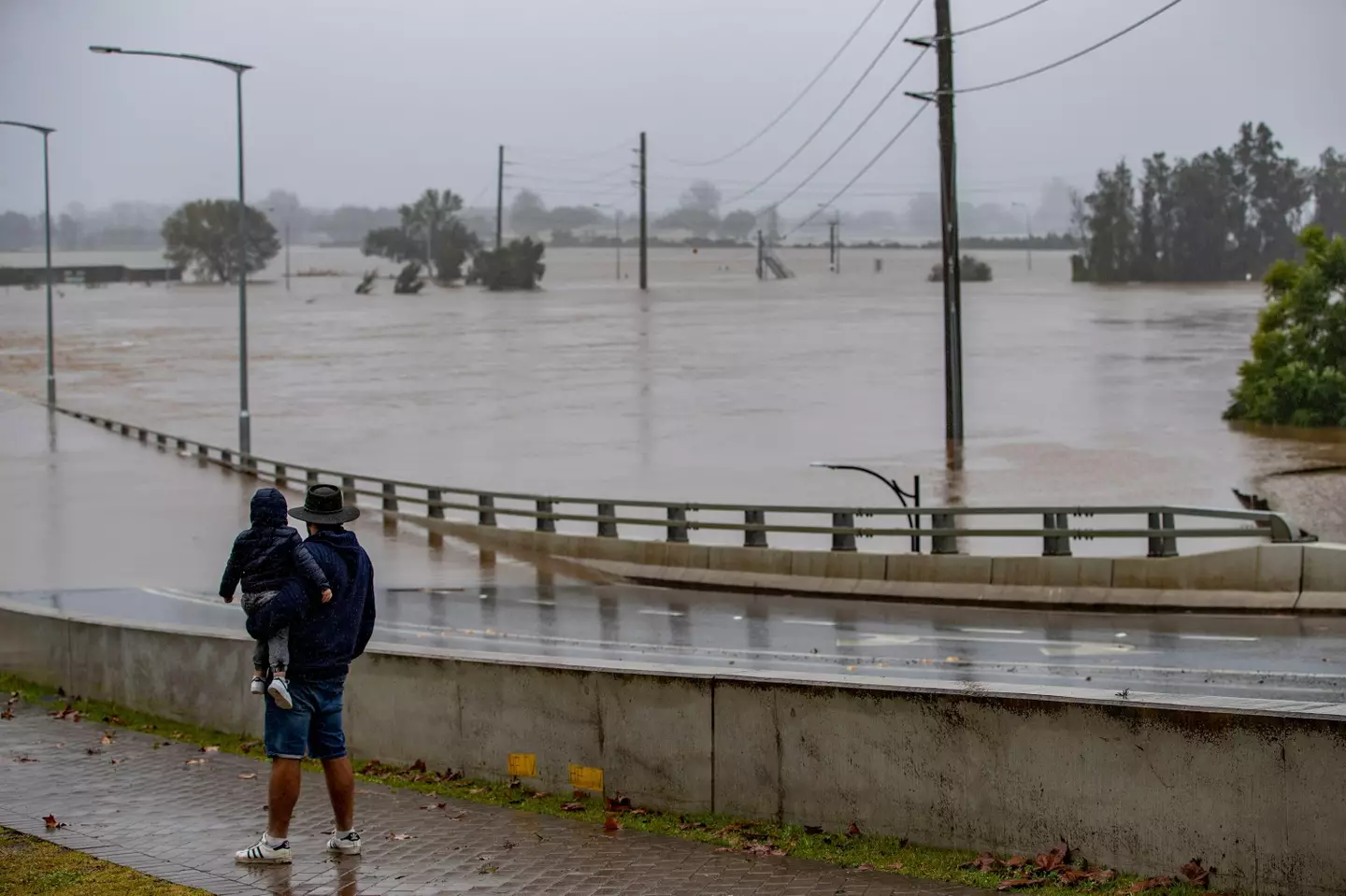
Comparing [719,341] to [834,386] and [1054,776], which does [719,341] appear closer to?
[834,386]

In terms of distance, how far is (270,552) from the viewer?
8445 mm

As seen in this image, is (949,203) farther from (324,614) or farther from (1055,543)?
(324,614)

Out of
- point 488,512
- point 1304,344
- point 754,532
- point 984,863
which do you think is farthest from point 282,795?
point 1304,344

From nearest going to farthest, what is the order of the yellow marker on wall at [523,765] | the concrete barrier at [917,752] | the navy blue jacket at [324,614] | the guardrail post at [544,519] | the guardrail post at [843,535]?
the concrete barrier at [917,752] → the navy blue jacket at [324,614] → the yellow marker on wall at [523,765] → the guardrail post at [843,535] → the guardrail post at [544,519]

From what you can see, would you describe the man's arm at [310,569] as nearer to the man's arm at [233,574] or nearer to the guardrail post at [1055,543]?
the man's arm at [233,574]

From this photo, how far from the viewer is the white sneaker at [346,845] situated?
8609mm

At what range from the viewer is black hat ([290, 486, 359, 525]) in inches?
336

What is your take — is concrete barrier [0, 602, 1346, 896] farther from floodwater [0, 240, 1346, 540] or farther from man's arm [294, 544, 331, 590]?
floodwater [0, 240, 1346, 540]

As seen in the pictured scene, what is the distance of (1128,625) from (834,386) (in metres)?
127

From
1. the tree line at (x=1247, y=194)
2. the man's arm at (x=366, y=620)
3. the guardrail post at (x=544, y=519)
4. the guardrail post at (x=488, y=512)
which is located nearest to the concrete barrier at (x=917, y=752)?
the man's arm at (x=366, y=620)

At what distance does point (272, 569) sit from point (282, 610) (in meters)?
0.26

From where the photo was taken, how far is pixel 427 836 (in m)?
9.15

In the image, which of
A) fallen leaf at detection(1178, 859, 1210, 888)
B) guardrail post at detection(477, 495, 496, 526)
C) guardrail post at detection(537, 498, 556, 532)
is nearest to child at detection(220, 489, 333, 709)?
fallen leaf at detection(1178, 859, 1210, 888)

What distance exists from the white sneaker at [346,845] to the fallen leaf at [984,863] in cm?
301
